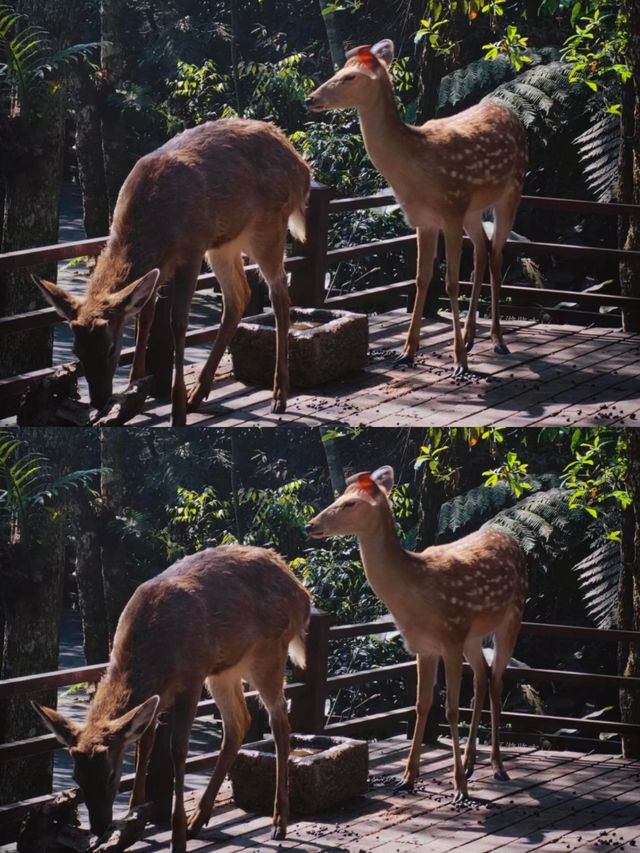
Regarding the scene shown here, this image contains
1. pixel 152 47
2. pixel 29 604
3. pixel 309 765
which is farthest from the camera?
pixel 152 47

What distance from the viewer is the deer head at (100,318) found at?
240 inches

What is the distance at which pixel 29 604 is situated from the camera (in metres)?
10.2

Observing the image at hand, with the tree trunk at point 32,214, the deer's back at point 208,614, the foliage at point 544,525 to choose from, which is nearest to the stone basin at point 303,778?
the deer's back at point 208,614

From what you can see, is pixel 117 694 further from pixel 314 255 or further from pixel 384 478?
pixel 314 255

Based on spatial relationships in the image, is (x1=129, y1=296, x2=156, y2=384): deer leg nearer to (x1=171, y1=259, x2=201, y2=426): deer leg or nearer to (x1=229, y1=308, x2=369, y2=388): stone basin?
(x1=171, y1=259, x2=201, y2=426): deer leg

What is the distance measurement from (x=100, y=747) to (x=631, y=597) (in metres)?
4.96

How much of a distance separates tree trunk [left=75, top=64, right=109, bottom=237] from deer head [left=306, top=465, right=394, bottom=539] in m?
5.39

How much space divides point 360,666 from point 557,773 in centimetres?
385

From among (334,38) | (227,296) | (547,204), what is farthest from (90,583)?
Answer: (227,296)

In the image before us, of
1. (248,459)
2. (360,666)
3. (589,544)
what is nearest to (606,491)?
(589,544)

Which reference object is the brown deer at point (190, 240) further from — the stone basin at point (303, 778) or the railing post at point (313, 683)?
the stone basin at point (303, 778)

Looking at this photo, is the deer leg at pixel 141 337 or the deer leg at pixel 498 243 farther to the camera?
the deer leg at pixel 498 243

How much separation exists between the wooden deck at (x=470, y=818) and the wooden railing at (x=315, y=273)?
2.15 m

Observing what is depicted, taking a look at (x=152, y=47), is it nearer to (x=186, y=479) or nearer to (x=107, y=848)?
(x=186, y=479)
